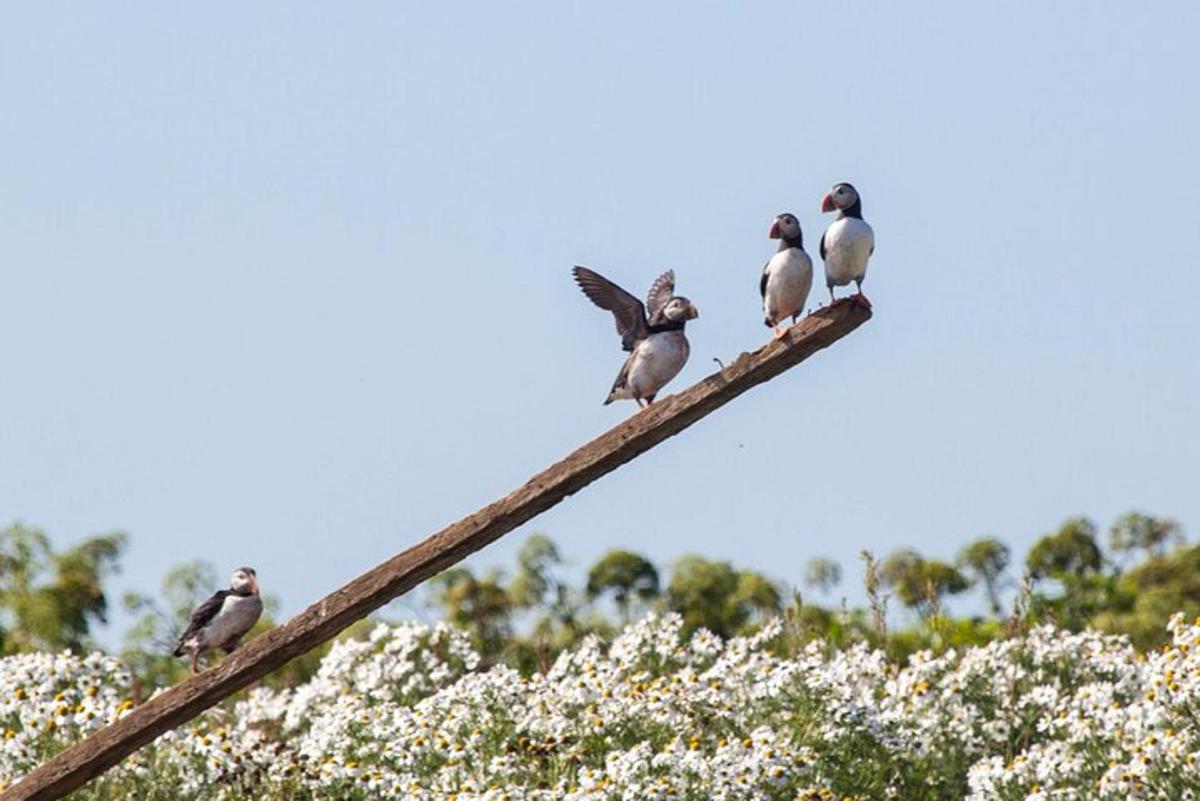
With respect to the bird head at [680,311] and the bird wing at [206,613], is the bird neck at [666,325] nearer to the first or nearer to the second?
the bird head at [680,311]

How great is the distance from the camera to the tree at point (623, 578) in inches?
693

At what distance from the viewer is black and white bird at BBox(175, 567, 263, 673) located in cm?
1109

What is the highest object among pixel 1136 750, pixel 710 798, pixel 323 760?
pixel 323 760

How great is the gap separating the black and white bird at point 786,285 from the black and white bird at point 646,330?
1.60 feet

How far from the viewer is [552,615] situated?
56.8ft

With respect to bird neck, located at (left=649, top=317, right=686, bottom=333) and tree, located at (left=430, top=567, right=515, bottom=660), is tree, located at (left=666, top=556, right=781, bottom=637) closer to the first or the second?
tree, located at (left=430, top=567, right=515, bottom=660)

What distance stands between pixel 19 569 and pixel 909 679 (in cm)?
754

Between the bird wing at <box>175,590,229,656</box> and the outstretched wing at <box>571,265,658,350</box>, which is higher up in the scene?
the outstretched wing at <box>571,265,658,350</box>

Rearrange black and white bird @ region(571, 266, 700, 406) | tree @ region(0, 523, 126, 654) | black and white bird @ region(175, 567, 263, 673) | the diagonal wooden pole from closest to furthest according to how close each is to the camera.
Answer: the diagonal wooden pole
black and white bird @ region(571, 266, 700, 406)
black and white bird @ region(175, 567, 263, 673)
tree @ region(0, 523, 126, 654)

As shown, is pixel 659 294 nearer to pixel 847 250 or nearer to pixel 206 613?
pixel 847 250

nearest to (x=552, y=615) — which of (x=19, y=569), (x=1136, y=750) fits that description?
(x=19, y=569)

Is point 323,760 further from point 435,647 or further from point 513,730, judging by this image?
point 435,647

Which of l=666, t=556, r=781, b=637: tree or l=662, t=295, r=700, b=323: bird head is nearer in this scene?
l=662, t=295, r=700, b=323: bird head

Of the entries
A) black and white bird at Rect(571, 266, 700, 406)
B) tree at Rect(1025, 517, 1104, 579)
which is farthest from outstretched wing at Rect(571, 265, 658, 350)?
tree at Rect(1025, 517, 1104, 579)
